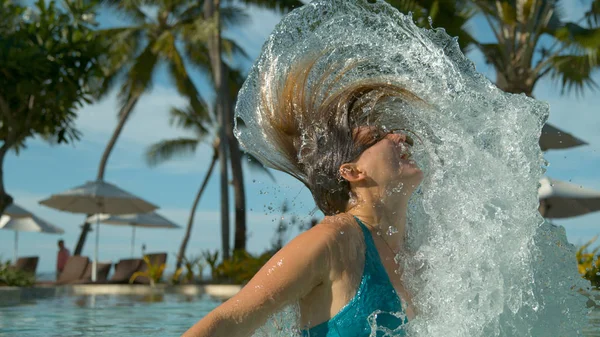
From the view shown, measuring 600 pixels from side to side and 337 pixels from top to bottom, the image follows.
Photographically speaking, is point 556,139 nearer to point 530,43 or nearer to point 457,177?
point 530,43

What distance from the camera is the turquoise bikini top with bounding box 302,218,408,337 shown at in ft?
6.86

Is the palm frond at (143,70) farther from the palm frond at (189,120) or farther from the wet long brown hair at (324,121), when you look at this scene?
the wet long brown hair at (324,121)

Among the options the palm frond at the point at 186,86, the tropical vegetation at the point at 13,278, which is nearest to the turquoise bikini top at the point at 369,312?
the tropical vegetation at the point at 13,278

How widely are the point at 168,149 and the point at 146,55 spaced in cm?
743

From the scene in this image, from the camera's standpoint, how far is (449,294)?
94.0 inches

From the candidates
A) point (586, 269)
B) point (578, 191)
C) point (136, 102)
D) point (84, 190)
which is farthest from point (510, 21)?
point (136, 102)

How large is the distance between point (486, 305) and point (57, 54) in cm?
1528

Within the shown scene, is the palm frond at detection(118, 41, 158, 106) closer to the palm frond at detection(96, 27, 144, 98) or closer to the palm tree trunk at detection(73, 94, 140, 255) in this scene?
the palm frond at detection(96, 27, 144, 98)

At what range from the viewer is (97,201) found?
23.5m

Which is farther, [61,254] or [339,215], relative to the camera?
[61,254]

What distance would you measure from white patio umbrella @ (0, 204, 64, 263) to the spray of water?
2727 cm

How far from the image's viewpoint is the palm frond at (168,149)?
34.7m

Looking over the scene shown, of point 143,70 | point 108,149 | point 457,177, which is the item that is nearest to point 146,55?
point 143,70

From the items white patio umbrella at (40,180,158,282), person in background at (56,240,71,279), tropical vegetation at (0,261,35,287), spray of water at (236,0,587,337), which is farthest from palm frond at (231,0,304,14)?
spray of water at (236,0,587,337)
